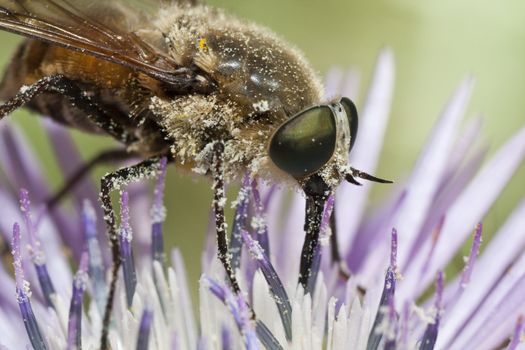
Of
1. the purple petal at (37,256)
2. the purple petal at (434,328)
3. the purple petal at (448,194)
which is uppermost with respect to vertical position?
the purple petal at (448,194)

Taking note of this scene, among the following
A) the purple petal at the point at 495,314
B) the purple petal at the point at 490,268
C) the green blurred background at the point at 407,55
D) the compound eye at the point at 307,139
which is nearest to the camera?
the compound eye at the point at 307,139

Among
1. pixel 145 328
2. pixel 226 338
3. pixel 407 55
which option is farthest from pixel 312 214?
pixel 407 55

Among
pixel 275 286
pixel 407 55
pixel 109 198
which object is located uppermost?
pixel 407 55

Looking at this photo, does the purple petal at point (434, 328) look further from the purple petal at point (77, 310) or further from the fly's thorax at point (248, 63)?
the purple petal at point (77, 310)

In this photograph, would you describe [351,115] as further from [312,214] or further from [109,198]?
[109,198]

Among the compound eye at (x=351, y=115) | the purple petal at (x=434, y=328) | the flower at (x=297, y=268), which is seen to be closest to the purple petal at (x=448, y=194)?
the flower at (x=297, y=268)

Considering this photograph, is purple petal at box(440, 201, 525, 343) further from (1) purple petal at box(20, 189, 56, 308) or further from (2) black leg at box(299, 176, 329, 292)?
(1) purple petal at box(20, 189, 56, 308)
